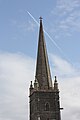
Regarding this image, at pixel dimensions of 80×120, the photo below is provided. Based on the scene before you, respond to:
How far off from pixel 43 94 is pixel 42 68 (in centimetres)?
524

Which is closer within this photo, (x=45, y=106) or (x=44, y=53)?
(x=45, y=106)

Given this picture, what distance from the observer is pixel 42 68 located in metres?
73.8

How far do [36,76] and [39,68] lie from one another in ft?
5.44

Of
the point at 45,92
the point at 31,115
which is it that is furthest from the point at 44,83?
the point at 31,115

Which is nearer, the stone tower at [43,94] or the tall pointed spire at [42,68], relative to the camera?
the stone tower at [43,94]

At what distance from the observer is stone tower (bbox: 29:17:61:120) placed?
70000mm

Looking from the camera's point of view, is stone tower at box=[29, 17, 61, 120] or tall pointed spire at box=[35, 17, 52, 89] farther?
tall pointed spire at box=[35, 17, 52, 89]

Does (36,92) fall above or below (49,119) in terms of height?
above

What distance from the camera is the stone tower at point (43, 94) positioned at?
2756 inches

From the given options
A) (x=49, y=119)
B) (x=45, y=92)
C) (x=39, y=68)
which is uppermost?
(x=39, y=68)

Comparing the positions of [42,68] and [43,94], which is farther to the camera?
[42,68]

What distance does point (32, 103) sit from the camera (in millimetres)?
73688

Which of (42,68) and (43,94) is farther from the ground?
(42,68)

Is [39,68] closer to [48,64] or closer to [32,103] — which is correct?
[48,64]
